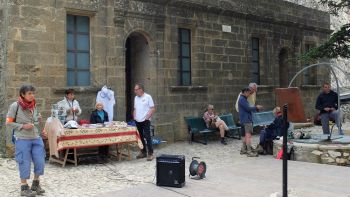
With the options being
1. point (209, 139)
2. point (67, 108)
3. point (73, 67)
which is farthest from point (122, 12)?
point (209, 139)

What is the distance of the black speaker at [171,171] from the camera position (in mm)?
7148

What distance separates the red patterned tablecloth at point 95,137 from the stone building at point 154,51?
148 centimetres

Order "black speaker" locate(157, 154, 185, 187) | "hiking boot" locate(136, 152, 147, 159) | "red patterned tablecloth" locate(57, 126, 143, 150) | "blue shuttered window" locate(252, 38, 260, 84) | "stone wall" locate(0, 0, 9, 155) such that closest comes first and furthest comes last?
"black speaker" locate(157, 154, 185, 187) → "red patterned tablecloth" locate(57, 126, 143, 150) → "stone wall" locate(0, 0, 9, 155) → "hiking boot" locate(136, 152, 147, 159) → "blue shuttered window" locate(252, 38, 260, 84)

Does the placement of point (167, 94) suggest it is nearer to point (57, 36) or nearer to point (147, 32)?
point (147, 32)

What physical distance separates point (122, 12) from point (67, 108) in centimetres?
308

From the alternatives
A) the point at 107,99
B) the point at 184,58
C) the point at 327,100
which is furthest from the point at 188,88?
the point at 327,100

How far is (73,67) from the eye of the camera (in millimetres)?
10766

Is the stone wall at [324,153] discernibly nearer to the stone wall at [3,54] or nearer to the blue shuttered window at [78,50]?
the blue shuttered window at [78,50]

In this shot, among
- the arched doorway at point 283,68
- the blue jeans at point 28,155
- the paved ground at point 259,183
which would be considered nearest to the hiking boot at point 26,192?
the blue jeans at point 28,155

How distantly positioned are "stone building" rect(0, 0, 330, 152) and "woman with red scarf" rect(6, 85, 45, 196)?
3.13 metres

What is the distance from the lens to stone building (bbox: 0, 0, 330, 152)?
9.88 m

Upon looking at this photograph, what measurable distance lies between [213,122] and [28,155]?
Answer: 708 cm

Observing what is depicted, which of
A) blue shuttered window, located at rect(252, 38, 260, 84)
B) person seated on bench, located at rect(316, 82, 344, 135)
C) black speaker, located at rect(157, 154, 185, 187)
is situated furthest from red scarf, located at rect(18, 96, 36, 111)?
blue shuttered window, located at rect(252, 38, 260, 84)

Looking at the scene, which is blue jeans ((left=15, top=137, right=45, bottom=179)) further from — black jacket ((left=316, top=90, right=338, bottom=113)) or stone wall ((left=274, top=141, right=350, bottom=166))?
black jacket ((left=316, top=90, right=338, bottom=113))
